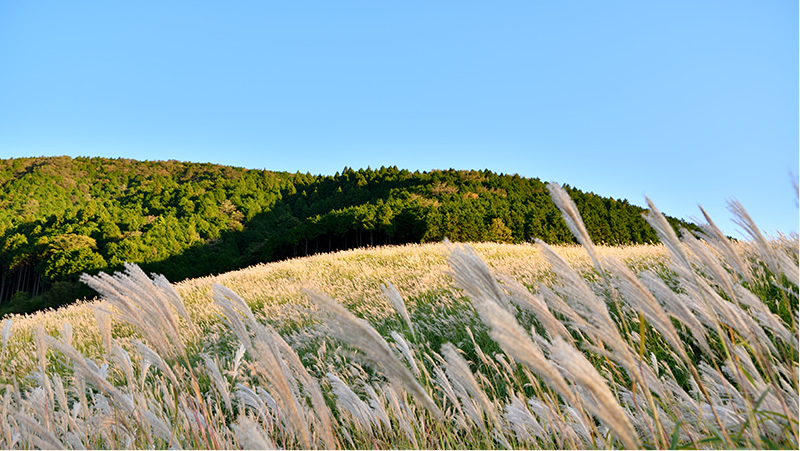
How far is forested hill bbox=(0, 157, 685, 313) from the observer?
27500 millimetres

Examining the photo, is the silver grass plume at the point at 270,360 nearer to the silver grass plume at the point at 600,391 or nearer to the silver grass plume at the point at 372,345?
the silver grass plume at the point at 372,345

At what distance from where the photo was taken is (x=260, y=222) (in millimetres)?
42938

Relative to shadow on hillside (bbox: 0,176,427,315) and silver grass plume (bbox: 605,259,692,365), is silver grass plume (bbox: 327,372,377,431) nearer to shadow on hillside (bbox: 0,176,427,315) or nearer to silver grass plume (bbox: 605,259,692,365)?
silver grass plume (bbox: 605,259,692,365)

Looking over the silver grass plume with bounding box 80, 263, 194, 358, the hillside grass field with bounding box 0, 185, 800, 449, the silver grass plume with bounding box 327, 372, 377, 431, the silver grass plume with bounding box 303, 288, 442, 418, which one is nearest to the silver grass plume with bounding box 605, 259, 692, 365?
the hillside grass field with bounding box 0, 185, 800, 449

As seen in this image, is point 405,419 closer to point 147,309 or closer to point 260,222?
point 147,309

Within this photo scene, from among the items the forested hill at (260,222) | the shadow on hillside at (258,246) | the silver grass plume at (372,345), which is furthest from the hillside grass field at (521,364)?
the shadow on hillside at (258,246)

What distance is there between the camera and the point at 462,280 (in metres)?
1.22

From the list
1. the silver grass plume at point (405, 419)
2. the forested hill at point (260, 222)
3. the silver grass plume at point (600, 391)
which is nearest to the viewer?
the silver grass plume at point (600, 391)

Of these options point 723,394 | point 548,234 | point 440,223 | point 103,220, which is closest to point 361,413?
point 723,394

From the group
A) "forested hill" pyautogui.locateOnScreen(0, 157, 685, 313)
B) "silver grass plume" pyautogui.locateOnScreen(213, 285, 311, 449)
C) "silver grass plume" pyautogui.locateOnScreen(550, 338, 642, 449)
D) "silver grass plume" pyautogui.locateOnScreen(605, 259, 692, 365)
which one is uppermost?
"forested hill" pyautogui.locateOnScreen(0, 157, 685, 313)

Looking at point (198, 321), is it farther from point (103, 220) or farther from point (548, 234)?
point (103, 220)

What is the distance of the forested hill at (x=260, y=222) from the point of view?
27.5 m

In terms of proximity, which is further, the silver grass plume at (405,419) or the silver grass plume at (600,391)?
the silver grass plume at (405,419)

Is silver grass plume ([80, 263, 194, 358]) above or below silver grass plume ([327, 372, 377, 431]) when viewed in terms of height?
above
